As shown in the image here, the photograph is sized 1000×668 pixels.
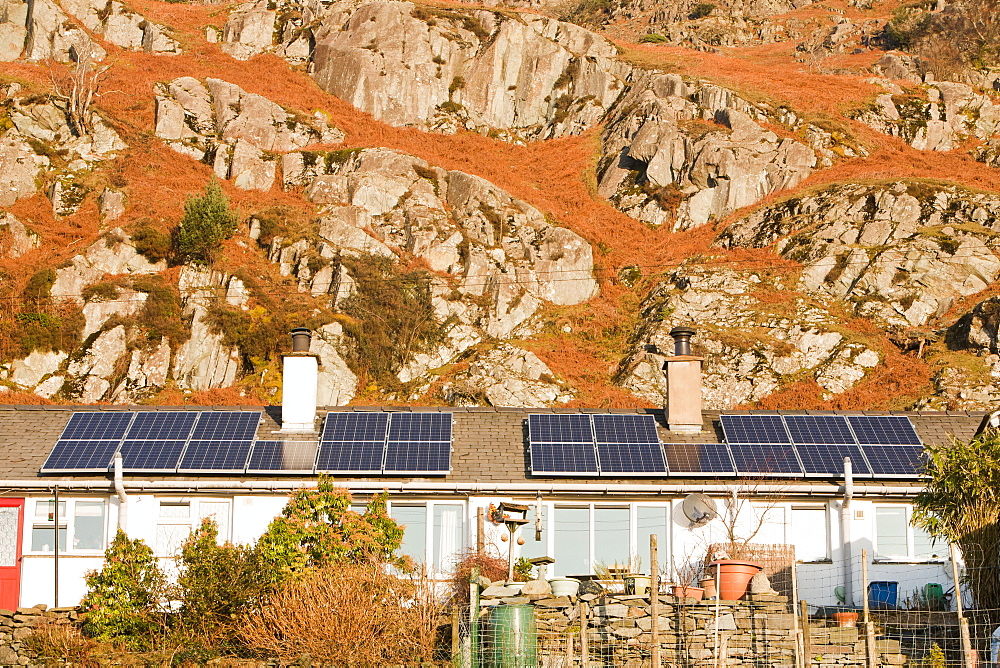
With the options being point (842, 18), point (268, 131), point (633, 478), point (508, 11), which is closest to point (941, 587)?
point (633, 478)

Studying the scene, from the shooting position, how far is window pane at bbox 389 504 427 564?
23375 millimetres

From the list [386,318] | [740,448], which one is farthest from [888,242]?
[740,448]

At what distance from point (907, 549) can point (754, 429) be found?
4.39 m

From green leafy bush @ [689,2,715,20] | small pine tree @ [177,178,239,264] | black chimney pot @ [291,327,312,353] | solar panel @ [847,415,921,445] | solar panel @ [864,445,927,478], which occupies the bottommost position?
solar panel @ [864,445,927,478]

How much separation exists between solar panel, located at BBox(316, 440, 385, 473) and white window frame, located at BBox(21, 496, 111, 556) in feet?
16.1

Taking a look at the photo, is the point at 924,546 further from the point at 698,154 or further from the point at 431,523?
the point at 698,154

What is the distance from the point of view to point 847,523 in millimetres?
23453

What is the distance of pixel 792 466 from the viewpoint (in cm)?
2416

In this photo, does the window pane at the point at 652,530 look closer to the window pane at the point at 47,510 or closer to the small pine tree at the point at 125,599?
the small pine tree at the point at 125,599

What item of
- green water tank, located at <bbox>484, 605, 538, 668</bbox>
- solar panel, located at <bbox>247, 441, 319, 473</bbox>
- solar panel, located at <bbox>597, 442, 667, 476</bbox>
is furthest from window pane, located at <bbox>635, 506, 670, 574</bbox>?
solar panel, located at <bbox>247, 441, 319, 473</bbox>

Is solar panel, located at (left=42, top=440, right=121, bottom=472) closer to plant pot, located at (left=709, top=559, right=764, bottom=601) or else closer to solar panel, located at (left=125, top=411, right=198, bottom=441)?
solar panel, located at (left=125, top=411, right=198, bottom=441)

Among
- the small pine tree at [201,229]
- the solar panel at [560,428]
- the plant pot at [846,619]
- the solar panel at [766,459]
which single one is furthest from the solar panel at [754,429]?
the small pine tree at [201,229]

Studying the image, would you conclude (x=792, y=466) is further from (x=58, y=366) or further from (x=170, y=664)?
(x=58, y=366)

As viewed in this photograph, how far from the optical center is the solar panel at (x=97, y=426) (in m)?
25.0
